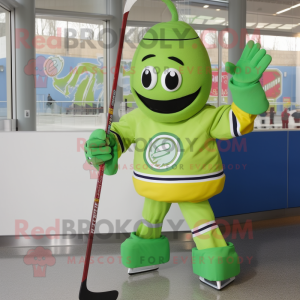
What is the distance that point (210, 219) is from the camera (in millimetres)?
2283

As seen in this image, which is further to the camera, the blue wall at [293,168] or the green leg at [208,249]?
the blue wall at [293,168]

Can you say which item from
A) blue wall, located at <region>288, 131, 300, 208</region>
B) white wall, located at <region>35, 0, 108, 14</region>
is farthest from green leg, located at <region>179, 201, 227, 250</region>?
white wall, located at <region>35, 0, 108, 14</region>

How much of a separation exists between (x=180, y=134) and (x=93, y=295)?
2.99ft

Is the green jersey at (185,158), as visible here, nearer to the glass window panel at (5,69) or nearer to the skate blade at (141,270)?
the skate blade at (141,270)

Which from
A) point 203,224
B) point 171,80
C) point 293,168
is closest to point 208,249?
point 203,224

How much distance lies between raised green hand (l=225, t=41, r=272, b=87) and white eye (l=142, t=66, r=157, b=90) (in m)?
0.39

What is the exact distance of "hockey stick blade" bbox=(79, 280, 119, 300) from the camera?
6.48ft

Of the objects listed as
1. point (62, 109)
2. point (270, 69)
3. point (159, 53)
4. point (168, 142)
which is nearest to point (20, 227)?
point (168, 142)

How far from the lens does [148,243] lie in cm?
243

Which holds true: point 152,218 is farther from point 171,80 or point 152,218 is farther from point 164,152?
point 171,80

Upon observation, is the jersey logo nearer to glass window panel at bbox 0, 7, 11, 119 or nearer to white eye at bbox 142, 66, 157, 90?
white eye at bbox 142, 66, 157, 90

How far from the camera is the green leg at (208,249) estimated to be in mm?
2207

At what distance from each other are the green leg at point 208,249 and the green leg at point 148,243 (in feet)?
0.63

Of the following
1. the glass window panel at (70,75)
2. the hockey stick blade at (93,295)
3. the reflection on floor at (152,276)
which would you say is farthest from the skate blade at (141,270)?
the glass window panel at (70,75)
